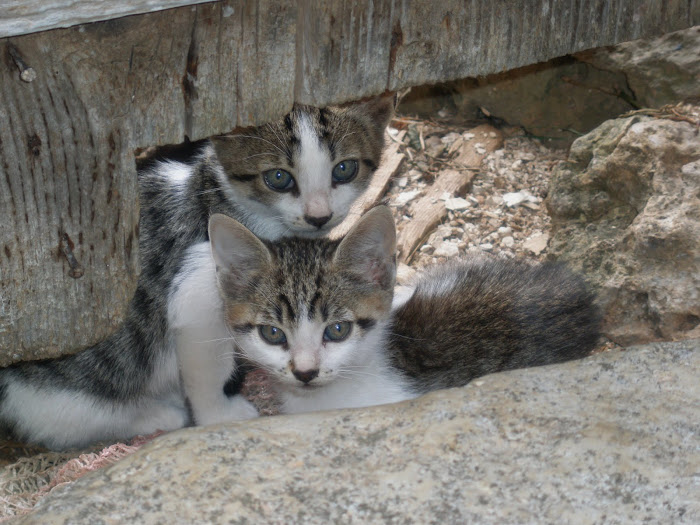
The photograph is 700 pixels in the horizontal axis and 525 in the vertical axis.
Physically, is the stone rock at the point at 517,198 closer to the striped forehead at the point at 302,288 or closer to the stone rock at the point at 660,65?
the stone rock at the point at 660,65

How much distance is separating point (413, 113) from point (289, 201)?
2.53 m

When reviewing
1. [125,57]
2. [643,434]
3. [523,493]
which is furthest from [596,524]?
[125,57]

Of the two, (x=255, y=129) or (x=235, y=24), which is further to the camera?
(x=255, y=129)

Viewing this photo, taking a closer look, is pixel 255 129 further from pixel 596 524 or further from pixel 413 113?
pixel 413 113

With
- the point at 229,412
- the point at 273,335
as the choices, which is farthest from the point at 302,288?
the point at 229,412

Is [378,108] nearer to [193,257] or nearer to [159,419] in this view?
[193,257]

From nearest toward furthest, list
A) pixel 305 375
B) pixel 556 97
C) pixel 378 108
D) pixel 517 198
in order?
1. pixel 305 375
2. pixel 378 108
3. pixel 517 198
4. pixel 556 97

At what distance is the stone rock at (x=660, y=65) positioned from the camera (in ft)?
15.0

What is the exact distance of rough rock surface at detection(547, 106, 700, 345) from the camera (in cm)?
350

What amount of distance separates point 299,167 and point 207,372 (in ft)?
3.10

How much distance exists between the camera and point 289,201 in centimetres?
329

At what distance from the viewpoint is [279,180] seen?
3303 mm

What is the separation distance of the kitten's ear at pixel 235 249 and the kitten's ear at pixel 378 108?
0.76 meters

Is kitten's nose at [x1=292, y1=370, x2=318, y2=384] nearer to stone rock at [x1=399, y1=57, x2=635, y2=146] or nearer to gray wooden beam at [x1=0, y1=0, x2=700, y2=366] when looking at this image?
gray wooden beam at [x1=0, y1=0, x2=700, y2=366]
